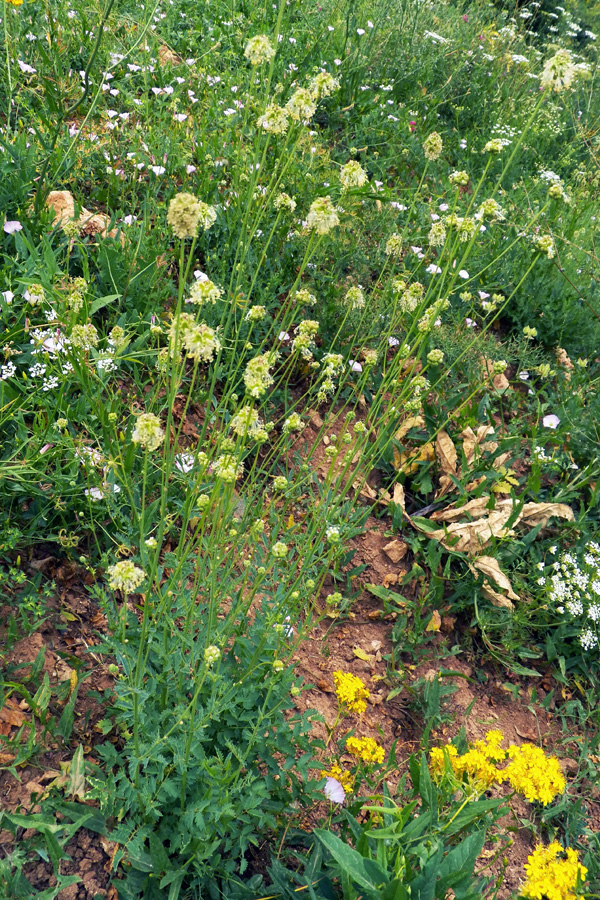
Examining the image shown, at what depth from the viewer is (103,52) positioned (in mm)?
3637

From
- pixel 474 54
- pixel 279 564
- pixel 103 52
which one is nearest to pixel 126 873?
pixel 279 564

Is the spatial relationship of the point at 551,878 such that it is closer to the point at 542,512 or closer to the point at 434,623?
the point at 434,623

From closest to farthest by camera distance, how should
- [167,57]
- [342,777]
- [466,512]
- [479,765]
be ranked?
[479,765], [342,777], [466,512], [167,57]

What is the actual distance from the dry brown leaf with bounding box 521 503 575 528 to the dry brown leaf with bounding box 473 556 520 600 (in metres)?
0.36

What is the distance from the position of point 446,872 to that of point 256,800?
0.50m

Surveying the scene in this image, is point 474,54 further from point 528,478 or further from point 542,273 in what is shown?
point 528,478

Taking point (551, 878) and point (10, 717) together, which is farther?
point (10, 717)

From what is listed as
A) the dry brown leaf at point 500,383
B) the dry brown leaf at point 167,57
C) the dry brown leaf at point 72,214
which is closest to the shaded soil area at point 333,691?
the dry brown leaf at point 500,383

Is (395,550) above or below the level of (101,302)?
below

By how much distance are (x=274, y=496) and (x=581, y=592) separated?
1438 mm

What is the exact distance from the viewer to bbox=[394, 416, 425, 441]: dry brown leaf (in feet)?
10.2

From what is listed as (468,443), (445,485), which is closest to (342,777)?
(445,485)

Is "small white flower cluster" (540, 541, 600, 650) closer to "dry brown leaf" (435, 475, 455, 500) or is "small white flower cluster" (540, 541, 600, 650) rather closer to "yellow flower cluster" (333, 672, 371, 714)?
"dry brown leaf" (435, 475, 455, 500)

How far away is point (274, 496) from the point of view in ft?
8.46
